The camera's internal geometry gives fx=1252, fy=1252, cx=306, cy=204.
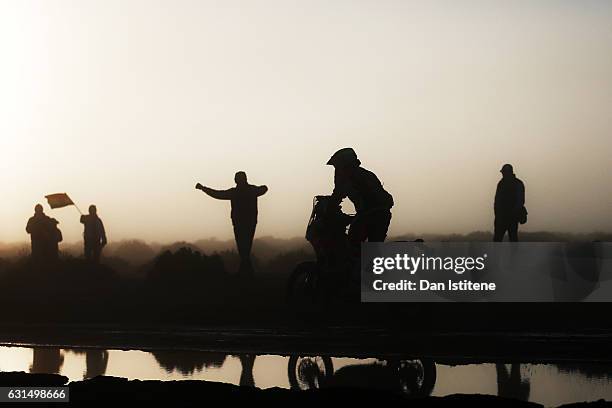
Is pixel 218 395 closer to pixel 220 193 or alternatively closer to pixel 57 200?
pixel 220 193

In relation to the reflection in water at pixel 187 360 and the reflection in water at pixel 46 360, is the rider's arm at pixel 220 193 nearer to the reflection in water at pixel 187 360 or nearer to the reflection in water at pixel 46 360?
the reflection in water at pixel 46 360

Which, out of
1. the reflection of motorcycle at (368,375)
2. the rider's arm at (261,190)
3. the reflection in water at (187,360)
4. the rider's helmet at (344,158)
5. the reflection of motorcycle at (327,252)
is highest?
the rider's arm at (261,190)

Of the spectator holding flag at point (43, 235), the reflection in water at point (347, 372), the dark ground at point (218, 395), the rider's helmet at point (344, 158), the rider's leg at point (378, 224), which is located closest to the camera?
the dark ground at point (218, 395)

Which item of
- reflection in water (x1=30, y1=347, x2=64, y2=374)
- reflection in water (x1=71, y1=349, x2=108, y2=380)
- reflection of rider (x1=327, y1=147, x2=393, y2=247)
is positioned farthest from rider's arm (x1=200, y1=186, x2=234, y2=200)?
reflection in water (x1=71, y1=349, x2=108, y2=380)

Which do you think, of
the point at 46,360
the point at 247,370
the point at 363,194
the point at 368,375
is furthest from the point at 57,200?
the point at 368,375

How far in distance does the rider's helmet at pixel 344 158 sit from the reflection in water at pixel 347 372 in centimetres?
255

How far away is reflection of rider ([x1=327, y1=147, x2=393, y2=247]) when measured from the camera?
12.9 metres

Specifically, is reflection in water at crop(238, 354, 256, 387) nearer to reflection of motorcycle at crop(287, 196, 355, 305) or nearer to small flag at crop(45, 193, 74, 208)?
reflection of motorcycle at crop(287, 196, 355, 305)

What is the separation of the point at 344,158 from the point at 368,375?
401 cm

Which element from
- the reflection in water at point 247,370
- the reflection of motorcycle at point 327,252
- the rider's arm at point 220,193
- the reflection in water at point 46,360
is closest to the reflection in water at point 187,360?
the reflection in water at point 247,370

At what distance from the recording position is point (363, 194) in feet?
42.7

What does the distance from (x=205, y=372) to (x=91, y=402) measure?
→ 10.5 ft

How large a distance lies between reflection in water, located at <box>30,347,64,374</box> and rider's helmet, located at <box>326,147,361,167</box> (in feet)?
11.0

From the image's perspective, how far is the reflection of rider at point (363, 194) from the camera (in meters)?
12.9
